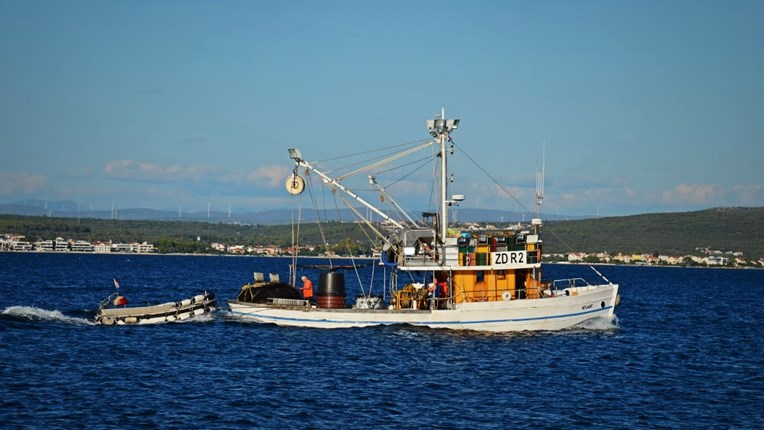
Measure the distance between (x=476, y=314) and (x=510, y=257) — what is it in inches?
127

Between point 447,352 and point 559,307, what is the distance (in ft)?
→ 27.6

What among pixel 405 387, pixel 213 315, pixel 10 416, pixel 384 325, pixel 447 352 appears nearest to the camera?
pixel 10 416

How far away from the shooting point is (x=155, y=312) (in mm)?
54469

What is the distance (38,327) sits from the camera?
51.9 metres

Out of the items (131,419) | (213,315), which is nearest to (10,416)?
(131,419)

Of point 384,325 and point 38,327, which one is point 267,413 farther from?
point 38,327

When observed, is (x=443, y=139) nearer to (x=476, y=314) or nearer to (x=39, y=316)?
(x=476, y=314)

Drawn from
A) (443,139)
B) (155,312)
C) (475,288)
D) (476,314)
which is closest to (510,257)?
(475,288)

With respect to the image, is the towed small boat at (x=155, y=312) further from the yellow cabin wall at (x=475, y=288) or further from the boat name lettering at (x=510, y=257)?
the boat name lettering at (x=510, y=257)

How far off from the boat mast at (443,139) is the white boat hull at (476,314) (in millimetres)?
3815

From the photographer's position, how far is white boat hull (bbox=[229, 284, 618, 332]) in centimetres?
4800

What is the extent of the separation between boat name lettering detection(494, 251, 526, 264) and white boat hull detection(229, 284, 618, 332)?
2.00 m

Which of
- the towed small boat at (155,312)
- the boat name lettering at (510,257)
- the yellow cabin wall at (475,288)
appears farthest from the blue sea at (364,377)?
the boat name lettering at (510,257)

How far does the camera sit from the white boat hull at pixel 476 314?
48.0 m
